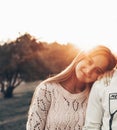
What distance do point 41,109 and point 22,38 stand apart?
3848 cm

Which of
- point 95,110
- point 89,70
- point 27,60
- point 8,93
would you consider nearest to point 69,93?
point 89,70

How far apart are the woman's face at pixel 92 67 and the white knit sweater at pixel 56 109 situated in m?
0.34

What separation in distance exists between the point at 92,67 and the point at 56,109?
57 cm

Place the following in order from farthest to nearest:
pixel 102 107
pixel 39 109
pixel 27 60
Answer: pixel 27 60 → pixel 39 109 → pixel 102 107

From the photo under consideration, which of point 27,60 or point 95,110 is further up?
point 95,110

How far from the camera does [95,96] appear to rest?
3.05m

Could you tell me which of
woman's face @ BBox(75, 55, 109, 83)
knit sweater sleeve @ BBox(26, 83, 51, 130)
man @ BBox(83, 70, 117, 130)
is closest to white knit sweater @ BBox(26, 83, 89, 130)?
knit sweater sleeve @ BBox(26, 83, 51, 130)

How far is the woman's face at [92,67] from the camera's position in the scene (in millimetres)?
3176

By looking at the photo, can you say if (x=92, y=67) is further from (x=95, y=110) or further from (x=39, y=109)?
(x=39, y=109)

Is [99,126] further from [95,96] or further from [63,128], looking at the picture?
[63,128]

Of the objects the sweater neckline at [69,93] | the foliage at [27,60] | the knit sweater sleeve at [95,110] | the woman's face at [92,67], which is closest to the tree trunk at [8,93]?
the foliage at [27,60]

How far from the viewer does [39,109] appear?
11.8 ft

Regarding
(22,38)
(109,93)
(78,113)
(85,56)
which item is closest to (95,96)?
(109,93)

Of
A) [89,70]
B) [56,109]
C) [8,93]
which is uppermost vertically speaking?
[89,70]
